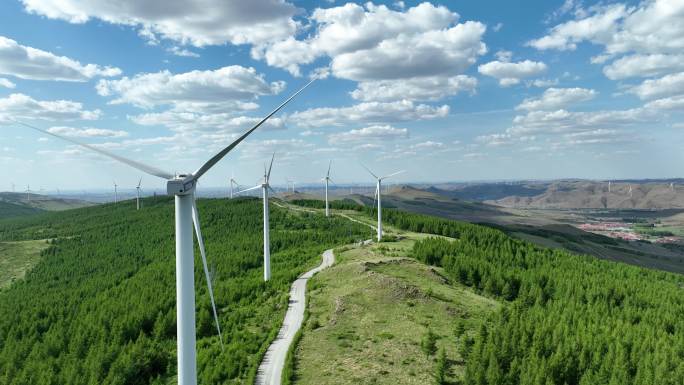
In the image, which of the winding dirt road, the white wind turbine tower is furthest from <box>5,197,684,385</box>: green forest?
the white wind turbine tower

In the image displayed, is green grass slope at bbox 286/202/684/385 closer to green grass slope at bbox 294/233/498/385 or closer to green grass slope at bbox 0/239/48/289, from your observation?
green grass slope at bbox 294/233/498/385

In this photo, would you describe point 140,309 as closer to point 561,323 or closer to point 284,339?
point 284,339

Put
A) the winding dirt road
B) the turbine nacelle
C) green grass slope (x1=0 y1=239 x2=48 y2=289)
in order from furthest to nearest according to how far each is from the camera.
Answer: green grass slope (x1=0 y1=239 x2=48 y2=289), the winding dirt road, the turbine nacelle

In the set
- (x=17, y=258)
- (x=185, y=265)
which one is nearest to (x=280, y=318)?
(x=185, y=265)

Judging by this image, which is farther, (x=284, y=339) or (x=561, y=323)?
(x=561, y=323)

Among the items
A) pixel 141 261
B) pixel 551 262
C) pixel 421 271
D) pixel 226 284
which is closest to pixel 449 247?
pixel 421 271

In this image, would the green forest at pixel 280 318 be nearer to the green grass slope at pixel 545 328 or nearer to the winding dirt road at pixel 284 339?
the green grass slope at pixel 545 328
